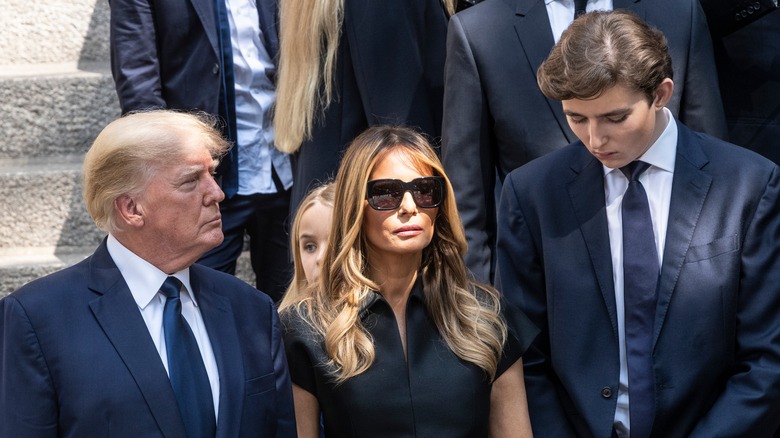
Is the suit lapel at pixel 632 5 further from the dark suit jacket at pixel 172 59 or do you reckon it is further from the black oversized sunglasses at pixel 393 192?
the dark suit jacket at pixel 172 59

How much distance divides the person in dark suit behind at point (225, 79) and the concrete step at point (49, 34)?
1127mm

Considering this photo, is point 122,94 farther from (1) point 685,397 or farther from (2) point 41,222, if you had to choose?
(1) point 685,397

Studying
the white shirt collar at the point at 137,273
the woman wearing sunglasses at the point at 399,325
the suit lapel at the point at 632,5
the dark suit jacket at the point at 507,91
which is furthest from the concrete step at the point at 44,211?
the suit lapel at the point at 632,5

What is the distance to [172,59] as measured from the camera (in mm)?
4414

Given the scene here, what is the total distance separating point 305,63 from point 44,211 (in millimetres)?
1581

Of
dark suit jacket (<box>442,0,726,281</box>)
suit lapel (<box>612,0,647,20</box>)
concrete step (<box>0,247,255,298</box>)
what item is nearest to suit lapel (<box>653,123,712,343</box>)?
dark suit jacket (<box>442,0,726,281</box>)

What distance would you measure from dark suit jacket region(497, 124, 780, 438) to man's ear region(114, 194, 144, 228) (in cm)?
105

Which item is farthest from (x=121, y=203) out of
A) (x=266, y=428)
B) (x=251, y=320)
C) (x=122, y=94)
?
(x=122, y=94)

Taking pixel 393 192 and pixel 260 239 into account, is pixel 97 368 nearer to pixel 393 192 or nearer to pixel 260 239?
pixel 393 192

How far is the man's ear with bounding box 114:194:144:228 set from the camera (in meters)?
2.76

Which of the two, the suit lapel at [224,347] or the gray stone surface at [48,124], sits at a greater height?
the suit lapel at [224,347]

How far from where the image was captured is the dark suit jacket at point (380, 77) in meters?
3.94

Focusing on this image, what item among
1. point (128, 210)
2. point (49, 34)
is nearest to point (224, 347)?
point (128, 210)

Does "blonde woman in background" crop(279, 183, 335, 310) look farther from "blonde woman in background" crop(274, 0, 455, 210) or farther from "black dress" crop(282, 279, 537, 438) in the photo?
Answer: "black dress" crop(282, 279, 537, 438)
